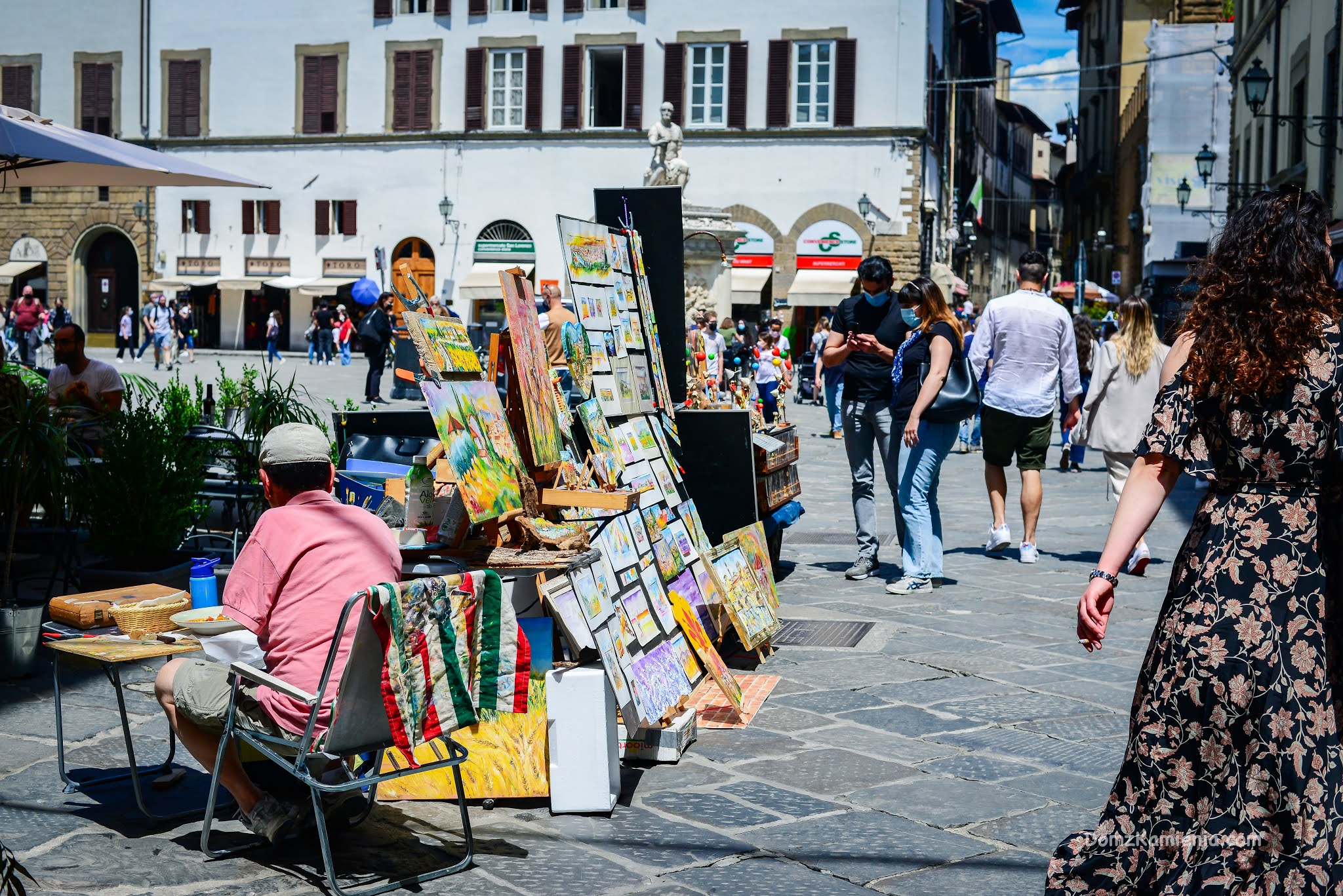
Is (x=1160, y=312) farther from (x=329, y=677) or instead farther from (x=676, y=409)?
(x=329, y=677)

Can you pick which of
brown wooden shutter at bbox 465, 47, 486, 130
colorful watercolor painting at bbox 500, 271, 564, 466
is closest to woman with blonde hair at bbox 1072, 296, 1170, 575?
colorful watercolor painting at bbox 500, 271, 564, 466

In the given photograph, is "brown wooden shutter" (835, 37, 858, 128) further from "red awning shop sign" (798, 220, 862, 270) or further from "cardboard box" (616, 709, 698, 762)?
"cardboard box" (616, 709, 698, 762)

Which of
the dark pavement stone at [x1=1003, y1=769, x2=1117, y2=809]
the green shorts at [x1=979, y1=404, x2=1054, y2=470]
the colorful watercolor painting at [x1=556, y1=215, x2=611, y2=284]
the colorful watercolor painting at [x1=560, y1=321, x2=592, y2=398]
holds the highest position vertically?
the colorful watercolor painting at [x1=556, y1=215, x2=611, y2=284]

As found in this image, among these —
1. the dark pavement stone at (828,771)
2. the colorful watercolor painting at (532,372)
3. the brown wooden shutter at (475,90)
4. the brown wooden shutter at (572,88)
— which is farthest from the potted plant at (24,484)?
the brown wooden shutter at (475,90)

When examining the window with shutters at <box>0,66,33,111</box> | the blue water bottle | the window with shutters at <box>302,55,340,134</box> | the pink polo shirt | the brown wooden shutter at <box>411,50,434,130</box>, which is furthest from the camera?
the window with shutters at <box>0,66,33,111</box>

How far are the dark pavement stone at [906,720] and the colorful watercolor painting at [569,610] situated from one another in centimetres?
134

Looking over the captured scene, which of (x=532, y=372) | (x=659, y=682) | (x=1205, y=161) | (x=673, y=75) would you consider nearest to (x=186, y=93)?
(x=673, y=75)

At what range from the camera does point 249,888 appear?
361 centimetres

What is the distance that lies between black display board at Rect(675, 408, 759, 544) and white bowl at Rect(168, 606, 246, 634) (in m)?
3.06

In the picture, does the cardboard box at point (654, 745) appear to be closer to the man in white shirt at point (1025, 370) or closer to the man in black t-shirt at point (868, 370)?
the man in black t-shirt at point (868, 370)

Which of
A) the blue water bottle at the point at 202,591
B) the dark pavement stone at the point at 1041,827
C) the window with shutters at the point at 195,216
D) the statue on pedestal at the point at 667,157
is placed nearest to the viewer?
the dark pavement stone at the point at 1041,827

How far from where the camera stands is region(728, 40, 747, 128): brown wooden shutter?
35469mm

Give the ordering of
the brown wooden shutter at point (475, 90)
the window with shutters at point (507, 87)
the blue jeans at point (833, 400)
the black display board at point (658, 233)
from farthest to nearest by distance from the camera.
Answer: the brown wooden shutter at point (475, 90)
the window with shutters at point (507, 87)
the blue jeans at point (833, 400)
the black display board at point (658, 233)

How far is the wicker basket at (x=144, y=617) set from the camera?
4043 millimetres
